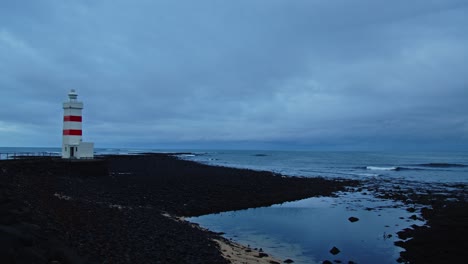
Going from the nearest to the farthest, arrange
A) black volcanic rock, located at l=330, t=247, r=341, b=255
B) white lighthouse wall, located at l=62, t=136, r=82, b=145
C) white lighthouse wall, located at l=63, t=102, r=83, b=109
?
black volcanic rock, located at l=330, t=247, r=341, b=255 < white lighthouse wall, located at l=63, t=102, r=83, b=109 < white lighthouse wall, located at l=62, t=136, r=82, b=145

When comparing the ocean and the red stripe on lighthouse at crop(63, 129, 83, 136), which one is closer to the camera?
the ocean

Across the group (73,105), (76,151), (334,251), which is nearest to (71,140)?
(76,151)

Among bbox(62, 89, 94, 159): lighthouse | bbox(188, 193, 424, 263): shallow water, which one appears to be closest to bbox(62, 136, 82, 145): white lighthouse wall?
bbox(62, 89, 94, 159): lighthouse

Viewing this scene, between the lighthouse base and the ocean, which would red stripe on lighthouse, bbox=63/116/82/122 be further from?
the ocean

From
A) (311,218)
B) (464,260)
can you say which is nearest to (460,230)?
(464,260)

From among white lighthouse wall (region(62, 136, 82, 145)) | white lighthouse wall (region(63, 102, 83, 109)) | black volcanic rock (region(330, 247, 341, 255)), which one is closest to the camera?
black volcanic rock (region(330, 247, 341, 255))

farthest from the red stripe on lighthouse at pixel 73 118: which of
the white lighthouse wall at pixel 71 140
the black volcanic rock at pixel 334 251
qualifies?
the black volcanic rock at pixel 334 251

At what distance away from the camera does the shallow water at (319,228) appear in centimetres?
1266

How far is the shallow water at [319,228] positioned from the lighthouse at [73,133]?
14.7 metres

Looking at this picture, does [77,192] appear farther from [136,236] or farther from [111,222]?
[136,236]

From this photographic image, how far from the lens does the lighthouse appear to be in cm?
2805

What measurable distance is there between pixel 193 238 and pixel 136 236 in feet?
6.17

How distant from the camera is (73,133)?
92.4ft

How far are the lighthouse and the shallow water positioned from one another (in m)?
14.7
